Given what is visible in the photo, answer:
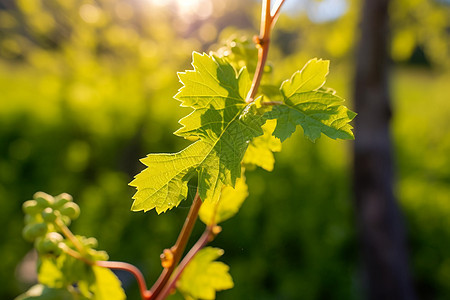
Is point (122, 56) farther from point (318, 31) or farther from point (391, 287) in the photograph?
point (391, 287)

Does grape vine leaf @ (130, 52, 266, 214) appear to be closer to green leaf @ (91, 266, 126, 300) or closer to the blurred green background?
green leaf @ (91, 266, 126, 300)

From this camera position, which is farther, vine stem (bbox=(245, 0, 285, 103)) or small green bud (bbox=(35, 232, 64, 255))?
small green bud (bbox=(35, 232, 64, 255))

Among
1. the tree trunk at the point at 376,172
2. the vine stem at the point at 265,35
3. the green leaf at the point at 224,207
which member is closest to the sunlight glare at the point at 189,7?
the tree trunk at the point at 376,172

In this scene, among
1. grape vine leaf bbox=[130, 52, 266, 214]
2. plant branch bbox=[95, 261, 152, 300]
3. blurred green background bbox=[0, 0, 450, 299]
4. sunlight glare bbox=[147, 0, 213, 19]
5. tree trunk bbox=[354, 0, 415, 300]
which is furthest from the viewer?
sunlight glare bbox=[147, 0, 213, 19]

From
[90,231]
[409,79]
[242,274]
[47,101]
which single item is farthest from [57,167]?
[409,79]

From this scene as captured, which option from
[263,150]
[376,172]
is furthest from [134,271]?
[376,172]

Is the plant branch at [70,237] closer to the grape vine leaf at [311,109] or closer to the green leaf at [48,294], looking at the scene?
the green leaf at [48,294]

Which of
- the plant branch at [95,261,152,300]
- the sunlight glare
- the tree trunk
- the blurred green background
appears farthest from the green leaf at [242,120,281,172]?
the sunlight glare
